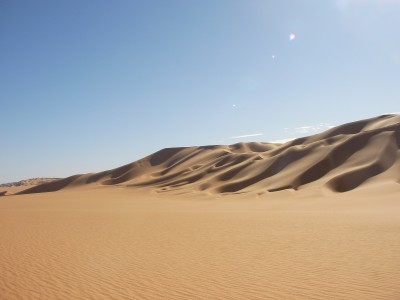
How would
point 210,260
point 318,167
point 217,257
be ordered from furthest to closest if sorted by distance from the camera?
point 318,167, point 217,257, point 210,260

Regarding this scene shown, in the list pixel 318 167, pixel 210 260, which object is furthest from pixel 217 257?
pixel 318 167

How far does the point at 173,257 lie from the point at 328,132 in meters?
67.2

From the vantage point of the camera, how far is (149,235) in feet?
48.8

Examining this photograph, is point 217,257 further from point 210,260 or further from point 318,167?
point 318,167

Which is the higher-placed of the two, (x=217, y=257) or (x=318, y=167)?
(x=318, y=167)

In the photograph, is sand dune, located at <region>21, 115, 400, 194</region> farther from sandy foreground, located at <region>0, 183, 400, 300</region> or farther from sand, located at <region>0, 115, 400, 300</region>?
sandy foreground, located at <region>0, 183, 400, 300</region>

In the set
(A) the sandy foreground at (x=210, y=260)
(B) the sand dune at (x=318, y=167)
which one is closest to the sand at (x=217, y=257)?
(A) the sandy foreground at (x=210, y=260)

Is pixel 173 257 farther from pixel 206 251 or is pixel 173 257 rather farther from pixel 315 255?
pixel 315 255

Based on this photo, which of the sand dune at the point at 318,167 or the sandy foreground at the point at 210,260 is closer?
the sandy foreground at the point at 210,260

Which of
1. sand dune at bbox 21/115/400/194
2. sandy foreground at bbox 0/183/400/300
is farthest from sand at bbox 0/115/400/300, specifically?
sand dune at bbox 21/115/400/194

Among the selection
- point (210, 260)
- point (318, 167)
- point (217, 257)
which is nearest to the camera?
point (210, 260)

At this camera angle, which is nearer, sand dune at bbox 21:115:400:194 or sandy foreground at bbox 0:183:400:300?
sandy foreground at bbox 0:183:400:300

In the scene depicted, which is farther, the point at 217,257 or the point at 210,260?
the point at 217,257

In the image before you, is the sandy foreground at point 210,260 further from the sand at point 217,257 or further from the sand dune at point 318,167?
the sand dune at point 318,167
